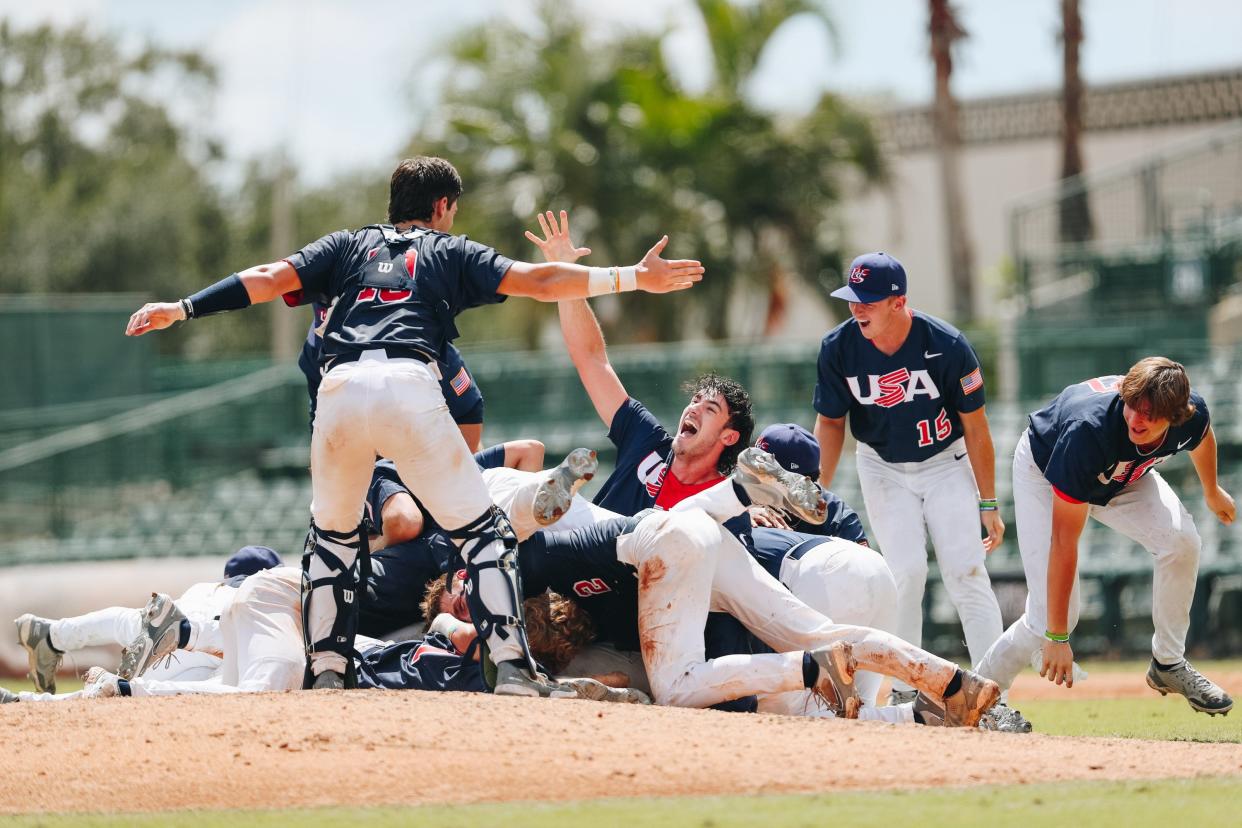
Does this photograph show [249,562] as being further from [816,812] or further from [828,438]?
[816,812]

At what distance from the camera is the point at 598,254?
22594mm

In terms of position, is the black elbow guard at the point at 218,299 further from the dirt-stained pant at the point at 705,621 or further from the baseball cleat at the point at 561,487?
the dirt-stained pant at the point at 705,621

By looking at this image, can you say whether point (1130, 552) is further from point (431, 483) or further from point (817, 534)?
point (431, 483)

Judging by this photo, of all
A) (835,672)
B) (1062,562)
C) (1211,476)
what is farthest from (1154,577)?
A: (835,672)

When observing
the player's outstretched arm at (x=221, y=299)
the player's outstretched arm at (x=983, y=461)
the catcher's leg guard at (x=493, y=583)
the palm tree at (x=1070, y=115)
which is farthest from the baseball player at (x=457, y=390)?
the palm tree at (x=1070, y=115)

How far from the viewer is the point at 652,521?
6.04m

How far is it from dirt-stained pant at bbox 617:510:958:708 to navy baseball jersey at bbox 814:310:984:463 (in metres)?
1.67

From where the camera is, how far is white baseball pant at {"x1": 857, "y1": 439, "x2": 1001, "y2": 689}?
7477 mm

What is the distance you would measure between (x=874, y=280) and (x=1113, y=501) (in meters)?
1.52

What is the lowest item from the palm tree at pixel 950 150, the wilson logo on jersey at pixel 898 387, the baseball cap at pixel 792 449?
the baseball cap at pixel 792 449

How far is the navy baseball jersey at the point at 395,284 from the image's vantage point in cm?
592

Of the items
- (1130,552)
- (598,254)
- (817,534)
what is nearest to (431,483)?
(817,534)

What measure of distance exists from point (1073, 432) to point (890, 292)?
1.24 metres

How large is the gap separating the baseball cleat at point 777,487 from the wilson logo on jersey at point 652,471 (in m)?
1.07
